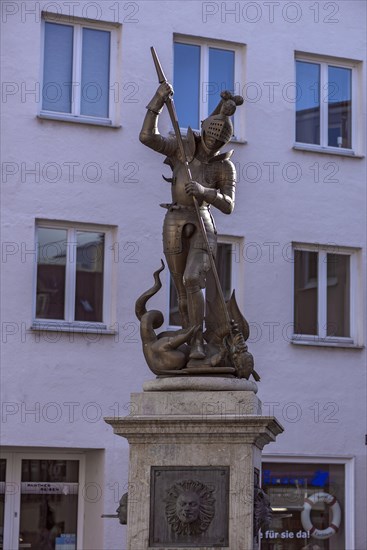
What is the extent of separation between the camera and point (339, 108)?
23.0 m

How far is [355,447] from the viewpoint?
858 inches

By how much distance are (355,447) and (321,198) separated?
3.90 meters

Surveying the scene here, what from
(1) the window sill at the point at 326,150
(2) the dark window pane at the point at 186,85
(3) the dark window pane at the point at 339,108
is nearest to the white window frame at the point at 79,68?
(2) the dark window pane at the point at 186,85

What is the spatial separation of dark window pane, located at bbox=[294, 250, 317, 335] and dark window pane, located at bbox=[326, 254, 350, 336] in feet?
0.89

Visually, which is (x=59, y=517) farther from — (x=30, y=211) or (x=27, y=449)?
(x=30, y=211)

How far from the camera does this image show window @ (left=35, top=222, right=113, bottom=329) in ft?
67.2

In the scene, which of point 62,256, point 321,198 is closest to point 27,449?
point 62,256

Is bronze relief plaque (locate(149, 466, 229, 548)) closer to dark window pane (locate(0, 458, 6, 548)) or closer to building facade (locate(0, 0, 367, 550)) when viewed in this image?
building facade (locate(0, 0, 367, 550))

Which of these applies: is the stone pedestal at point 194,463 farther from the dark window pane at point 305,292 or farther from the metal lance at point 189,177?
the dark window pane at point 305,292

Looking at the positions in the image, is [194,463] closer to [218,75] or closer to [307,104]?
[218,75]

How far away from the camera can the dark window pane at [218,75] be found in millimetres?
21938

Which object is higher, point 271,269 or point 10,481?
point 271,269

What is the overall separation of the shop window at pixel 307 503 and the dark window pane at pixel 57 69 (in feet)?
20.3

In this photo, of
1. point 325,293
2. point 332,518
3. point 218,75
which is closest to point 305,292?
point 325,293
